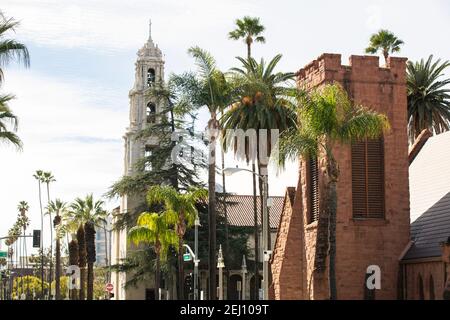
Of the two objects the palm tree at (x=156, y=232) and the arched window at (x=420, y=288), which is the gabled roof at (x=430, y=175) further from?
the palm tree at (x=156, y=232)

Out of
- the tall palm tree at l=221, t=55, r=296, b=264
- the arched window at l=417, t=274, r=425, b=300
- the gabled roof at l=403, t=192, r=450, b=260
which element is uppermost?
the tall palm tree at l=221, t=55, r=296, b=264

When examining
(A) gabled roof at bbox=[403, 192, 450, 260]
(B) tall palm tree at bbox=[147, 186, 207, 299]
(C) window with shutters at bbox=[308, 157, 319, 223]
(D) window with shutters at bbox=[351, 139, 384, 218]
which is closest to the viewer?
(A) gabled roof at bbox=[403, 192, 450, 260]

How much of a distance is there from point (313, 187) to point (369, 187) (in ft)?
9.30

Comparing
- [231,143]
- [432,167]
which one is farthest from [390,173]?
[231,143]

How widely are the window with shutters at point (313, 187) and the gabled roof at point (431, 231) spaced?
4.71m

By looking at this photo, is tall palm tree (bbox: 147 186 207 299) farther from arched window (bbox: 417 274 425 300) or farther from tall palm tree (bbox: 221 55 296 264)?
arched window (bbox: 417 274 425 300)

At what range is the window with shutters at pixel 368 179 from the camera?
126ft

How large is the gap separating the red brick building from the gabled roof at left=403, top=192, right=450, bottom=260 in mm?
672

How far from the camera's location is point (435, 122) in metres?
65.9

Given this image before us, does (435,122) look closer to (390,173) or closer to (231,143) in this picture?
(231,143)

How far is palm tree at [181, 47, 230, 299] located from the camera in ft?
131

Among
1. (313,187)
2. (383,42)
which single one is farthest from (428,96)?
(313,187)

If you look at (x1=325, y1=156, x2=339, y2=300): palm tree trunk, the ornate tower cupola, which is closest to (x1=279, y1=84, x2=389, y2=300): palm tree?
(x1=325, y1=156, x2=339, y2=300): palm tree trunk
